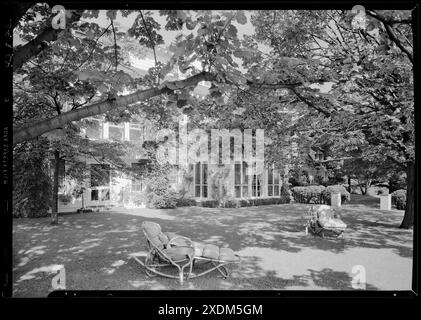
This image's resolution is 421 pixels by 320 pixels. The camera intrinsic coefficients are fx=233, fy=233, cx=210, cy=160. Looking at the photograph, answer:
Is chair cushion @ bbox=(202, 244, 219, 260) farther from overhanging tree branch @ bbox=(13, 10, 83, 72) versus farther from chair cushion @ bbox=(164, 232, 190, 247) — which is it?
overhanging tree branch @ bbox=(13, 10, 83, 72)

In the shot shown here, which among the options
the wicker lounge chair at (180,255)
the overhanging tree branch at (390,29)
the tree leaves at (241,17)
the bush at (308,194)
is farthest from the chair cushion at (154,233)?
the overhanging tree branch at (390,29)

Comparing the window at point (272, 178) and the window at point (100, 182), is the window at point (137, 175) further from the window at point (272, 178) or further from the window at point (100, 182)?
the window at point (272, 178)

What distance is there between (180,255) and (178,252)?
6cm

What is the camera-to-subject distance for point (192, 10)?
1612 mm

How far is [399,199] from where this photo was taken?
217 centimetres

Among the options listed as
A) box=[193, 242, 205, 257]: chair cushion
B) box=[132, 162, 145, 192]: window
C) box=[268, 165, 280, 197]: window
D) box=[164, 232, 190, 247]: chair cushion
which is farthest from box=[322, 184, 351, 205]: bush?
box=[132, 162, 145, 192]: window

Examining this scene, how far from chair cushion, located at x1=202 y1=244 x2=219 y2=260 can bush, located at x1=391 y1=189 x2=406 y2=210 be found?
1840 mm

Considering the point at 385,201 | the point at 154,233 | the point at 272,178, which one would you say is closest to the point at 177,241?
the point at 154,233

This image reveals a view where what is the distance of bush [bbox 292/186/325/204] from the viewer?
9.57 feet

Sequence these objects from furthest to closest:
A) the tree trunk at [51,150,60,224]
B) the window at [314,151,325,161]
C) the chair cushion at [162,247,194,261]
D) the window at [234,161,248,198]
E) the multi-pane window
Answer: the window at [234,161,248,198]
the tree trunk at [51,150,60,224]
the multi-pane window
the window at [314,151,325,161]
the chair cushion at [162,247,194,261]

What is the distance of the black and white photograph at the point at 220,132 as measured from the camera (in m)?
1.84
